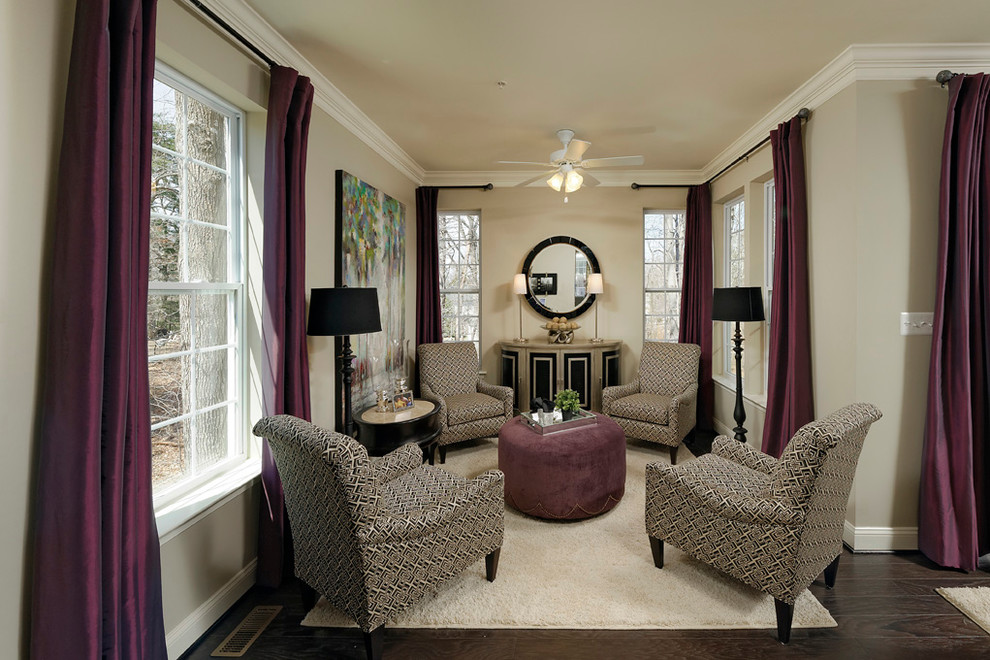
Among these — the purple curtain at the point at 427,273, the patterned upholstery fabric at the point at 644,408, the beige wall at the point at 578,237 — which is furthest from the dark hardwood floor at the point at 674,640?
the beige wall at the point at 578,237

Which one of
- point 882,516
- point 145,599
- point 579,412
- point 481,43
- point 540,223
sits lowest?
point 882,516

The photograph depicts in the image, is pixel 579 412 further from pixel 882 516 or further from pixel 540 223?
pixel 540 223

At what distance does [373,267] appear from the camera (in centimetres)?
390

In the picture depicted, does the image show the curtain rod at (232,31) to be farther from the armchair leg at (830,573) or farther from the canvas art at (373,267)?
the armchair leg at (830,573)

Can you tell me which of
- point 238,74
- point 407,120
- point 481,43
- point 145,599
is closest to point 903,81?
point 481,43

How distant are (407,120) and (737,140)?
2.88 meters

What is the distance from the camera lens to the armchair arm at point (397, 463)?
247 cm

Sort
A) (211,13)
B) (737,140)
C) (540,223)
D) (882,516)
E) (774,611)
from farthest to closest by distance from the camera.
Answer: (540,223)
(737,140)
(882,516)
(774,611)
(211,13)

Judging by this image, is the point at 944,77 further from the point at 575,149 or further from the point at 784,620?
the point at 784,620

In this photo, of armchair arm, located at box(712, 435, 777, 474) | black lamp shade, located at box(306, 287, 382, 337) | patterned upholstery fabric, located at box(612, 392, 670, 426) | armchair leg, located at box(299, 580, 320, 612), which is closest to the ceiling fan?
black lamp shade, located at box(306, 287, 382, 337)

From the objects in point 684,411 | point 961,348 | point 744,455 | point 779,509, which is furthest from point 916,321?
point 684,411

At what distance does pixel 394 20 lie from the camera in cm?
232

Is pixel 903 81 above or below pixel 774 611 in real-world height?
above

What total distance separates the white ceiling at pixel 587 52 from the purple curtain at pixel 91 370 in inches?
43.5
